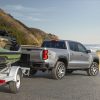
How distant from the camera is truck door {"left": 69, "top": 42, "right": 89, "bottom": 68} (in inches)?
719

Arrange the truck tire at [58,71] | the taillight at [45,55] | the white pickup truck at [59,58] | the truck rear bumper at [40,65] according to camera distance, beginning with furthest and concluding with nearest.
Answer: the truck tire at [58,71] < the truck rear bumper at [40,65] < the white pickup truck at [59,58] < the taillight at [45,55]

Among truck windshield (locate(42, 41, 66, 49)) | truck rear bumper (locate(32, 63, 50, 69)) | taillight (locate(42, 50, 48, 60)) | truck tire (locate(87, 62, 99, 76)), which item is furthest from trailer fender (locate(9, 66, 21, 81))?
truck tire (locate(87, 62, 99, 76))

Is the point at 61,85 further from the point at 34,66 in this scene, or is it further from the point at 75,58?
the point at 75,58

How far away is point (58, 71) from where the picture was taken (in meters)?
17.0

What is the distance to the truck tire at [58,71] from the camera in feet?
55.2

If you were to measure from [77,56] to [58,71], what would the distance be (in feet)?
6.54

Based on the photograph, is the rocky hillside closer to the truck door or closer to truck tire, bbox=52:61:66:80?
the truck door

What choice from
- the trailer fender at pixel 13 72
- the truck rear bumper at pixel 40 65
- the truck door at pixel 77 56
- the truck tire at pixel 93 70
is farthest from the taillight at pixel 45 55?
the truck tire at pixel 93 70

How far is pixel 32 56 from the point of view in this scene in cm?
1645

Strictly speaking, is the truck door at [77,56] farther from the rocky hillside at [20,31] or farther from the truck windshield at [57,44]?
the rocky hillside at [20,31]

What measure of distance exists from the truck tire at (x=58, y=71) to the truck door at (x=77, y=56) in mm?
951

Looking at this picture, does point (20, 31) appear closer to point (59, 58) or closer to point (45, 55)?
point (59, 58)

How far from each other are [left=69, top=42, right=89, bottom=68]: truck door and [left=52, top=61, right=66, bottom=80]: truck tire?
37.4 inches

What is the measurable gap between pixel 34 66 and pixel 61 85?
220 cm
